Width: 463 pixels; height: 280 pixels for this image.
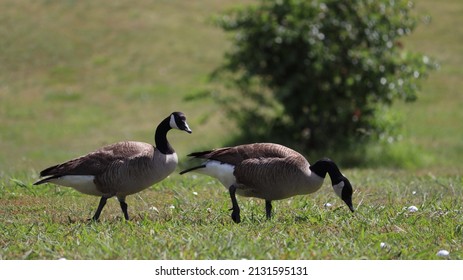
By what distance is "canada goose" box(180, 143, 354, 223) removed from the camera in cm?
850

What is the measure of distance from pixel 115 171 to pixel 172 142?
15.7 m

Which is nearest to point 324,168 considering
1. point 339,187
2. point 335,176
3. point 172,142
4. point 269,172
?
point 335,176

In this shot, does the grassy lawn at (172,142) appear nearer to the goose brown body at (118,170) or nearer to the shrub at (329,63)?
the goose brown body at (118,170)

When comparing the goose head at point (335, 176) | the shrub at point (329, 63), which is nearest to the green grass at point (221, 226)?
the goose head at point (335, 176)

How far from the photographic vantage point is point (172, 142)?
24.3 metres

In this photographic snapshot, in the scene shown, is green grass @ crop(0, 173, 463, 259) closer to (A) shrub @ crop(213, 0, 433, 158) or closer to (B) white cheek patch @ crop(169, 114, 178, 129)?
(B) white cheek patch @ crop(169, 114, 178, 129)

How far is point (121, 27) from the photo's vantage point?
35031mm

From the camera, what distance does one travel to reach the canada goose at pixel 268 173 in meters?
8.50

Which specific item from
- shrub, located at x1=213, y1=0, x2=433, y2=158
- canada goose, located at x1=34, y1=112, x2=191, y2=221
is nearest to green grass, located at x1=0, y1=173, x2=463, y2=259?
canada goose, located at x1=34, y1=112, x2=191, y2=221

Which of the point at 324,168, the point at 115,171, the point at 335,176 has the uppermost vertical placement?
the point at 115,171

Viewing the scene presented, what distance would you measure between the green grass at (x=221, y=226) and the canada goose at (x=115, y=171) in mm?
370

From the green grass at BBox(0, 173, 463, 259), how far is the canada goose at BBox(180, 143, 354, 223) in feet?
0.91

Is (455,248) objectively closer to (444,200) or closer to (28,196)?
(444,200)

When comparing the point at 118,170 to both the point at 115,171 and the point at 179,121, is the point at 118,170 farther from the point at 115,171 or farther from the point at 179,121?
the point at 179,121
